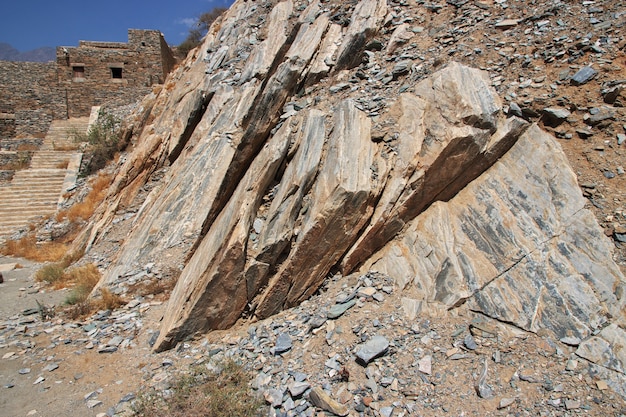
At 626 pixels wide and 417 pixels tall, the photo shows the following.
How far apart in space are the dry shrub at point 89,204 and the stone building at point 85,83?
31.5 ft

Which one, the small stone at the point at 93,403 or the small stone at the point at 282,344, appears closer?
the small stone at the point at 93,403

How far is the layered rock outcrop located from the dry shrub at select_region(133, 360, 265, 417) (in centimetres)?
Answer: 95

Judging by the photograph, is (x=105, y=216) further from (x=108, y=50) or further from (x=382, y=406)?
(x=108, y=50)

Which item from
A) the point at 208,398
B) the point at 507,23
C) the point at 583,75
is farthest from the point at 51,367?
the point at 507,23

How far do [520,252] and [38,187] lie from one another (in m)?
17.4

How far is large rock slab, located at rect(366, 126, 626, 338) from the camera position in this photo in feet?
15.3

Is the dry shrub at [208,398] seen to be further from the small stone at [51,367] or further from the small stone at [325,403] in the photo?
the small stone at [51,367]

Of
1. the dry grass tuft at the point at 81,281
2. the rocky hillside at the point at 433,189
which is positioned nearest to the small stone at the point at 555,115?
the rocky hillside at the point at 433,189

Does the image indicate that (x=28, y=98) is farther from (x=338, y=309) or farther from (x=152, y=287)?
(x=338, y=309)

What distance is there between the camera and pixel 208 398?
4.51 metres

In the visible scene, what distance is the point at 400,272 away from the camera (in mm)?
5613

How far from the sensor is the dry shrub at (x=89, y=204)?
39.8 feet

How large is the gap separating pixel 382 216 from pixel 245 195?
8.06 ft

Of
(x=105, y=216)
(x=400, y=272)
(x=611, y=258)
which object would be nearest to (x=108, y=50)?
(x=105, y=216)
